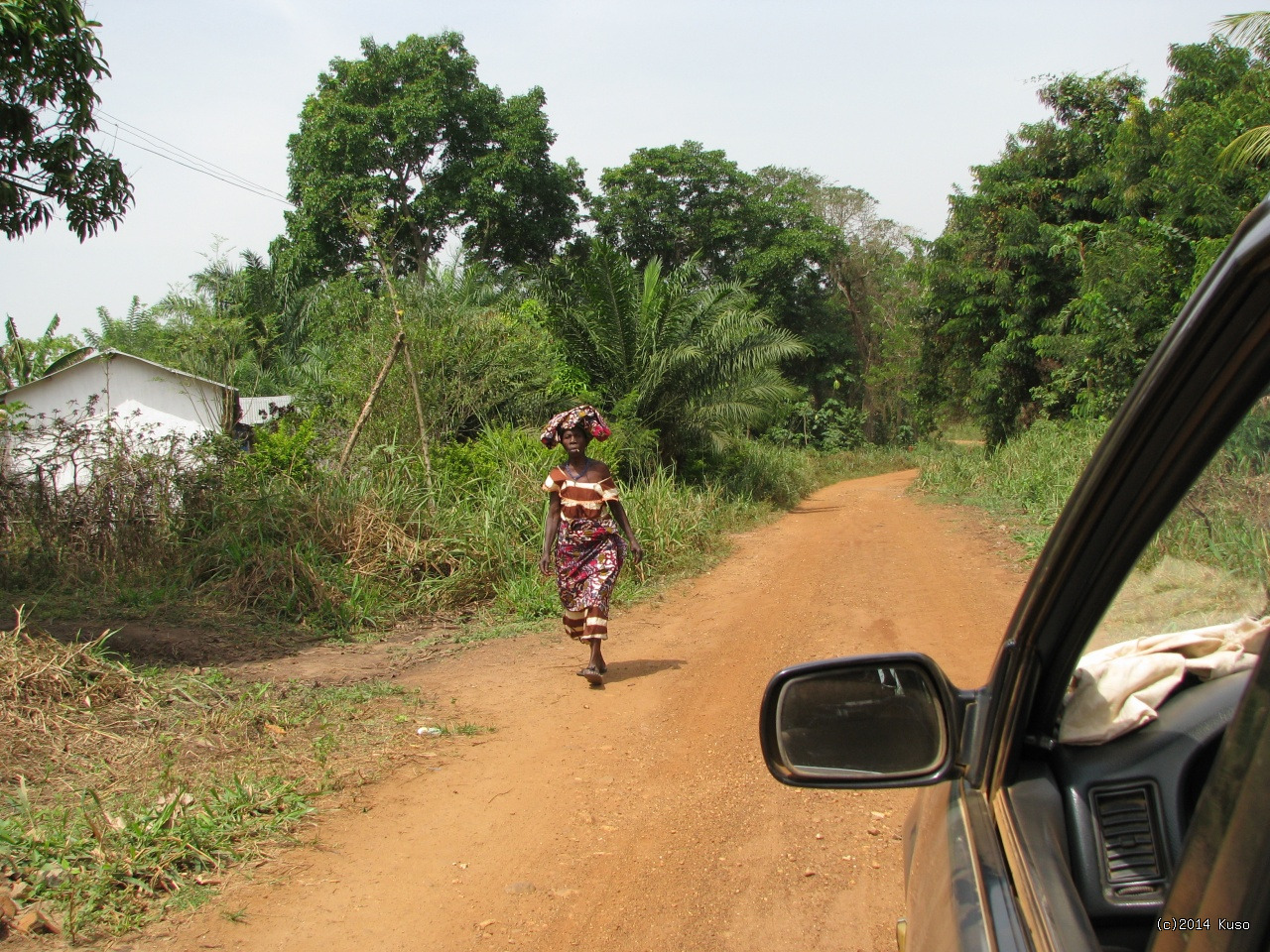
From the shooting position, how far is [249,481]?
32.2 ft

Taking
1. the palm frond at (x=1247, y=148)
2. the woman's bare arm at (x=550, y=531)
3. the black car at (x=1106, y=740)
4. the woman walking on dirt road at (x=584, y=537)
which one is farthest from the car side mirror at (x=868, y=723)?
the palm frond at (x=1247, y=148)

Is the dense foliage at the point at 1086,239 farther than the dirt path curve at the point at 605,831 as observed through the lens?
Yes

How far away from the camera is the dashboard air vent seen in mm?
1409

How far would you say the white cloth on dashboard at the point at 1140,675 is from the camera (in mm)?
1519

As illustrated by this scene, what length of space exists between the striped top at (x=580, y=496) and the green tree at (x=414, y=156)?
2119 cm

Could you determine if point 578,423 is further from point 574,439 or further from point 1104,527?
point 1104,527

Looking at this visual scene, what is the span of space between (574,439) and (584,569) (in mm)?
875

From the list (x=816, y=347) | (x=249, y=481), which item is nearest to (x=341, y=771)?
(x=249, y=481)

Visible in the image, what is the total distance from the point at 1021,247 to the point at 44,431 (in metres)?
18.1

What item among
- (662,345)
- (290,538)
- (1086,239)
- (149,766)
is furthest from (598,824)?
(1086,239)

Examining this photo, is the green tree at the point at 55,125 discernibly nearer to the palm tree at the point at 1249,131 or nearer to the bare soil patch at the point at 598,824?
the bare soil patch at the point at 598,824

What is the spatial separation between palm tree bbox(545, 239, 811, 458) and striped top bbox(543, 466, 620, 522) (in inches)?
330

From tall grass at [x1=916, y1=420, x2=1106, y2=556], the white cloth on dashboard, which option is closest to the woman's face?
the white cloth on dashboard

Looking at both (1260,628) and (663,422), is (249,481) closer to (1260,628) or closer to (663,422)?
(663,422)
